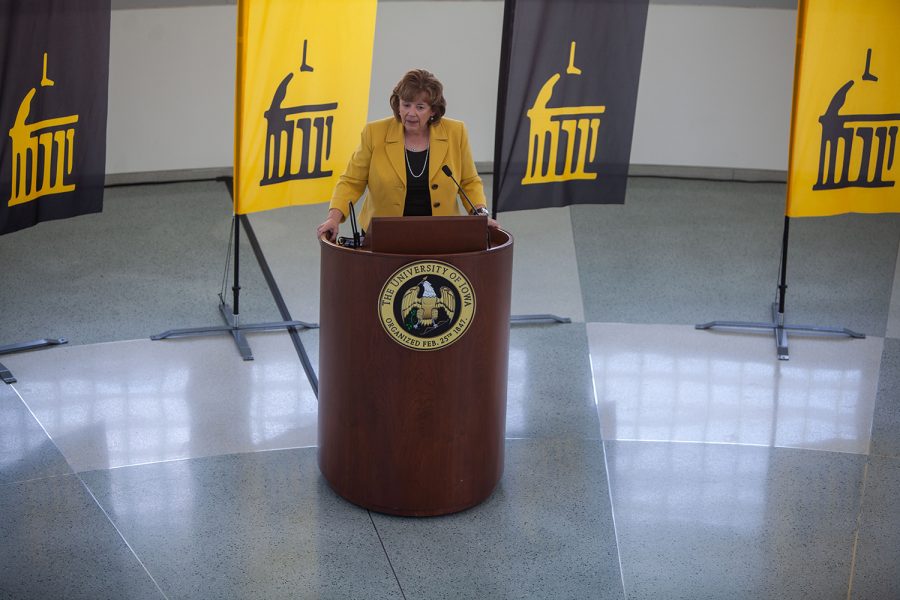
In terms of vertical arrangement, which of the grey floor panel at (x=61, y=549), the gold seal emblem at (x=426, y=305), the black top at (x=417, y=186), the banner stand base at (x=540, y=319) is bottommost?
the grey floor panel at (x=61, y=549)

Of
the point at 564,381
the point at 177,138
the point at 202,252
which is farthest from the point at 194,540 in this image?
the point at 177,138

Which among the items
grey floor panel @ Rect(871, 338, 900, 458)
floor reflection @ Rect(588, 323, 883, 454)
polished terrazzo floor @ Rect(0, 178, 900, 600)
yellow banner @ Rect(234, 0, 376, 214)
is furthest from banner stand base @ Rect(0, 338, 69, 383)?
grey floor panel @ Rect(871, 338, 900, 458)

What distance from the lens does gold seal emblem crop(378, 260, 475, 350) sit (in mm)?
3453

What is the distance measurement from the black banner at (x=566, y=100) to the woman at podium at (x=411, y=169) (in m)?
0.95

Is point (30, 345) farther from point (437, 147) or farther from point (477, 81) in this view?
point (477, 81)

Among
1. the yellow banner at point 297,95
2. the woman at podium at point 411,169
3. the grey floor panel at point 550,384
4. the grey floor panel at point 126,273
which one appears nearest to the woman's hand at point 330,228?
the woman at podium at point 411,169

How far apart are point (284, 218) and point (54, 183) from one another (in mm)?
2624

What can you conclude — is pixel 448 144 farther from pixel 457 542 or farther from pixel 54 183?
pixel 54 183

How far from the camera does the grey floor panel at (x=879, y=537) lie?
11.3ft

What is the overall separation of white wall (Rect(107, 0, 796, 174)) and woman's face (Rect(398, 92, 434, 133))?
4.17 meters

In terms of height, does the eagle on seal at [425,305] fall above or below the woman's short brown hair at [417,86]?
below

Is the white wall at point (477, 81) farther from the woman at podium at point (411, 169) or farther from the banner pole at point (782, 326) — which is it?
the woman at podium at point (411, 169)

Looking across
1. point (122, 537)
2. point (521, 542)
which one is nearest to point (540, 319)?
point (521, 542)

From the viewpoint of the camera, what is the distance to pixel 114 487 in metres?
3.88
